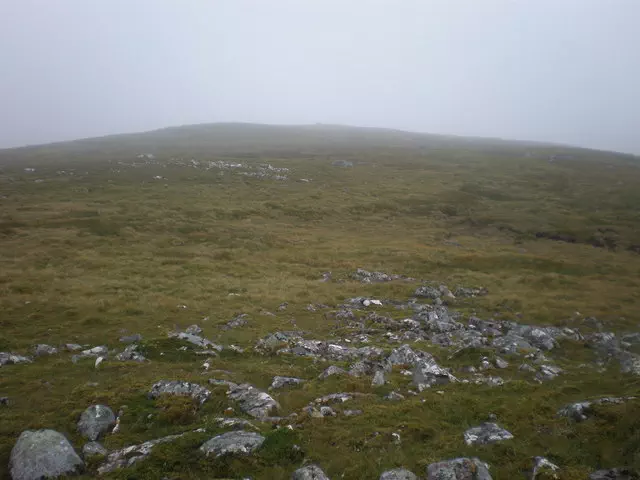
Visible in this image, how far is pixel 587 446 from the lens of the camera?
10.8 meters

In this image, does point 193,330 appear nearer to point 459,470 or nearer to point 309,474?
point 309,474

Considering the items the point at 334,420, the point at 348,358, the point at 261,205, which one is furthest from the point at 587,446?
the point at 261,205

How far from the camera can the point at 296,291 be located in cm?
3294

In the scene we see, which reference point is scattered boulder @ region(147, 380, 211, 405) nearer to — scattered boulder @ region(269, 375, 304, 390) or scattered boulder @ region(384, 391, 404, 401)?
scattered boulder @ region(269, 375, 304, 390)

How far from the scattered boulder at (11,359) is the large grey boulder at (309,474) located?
15.9 meters

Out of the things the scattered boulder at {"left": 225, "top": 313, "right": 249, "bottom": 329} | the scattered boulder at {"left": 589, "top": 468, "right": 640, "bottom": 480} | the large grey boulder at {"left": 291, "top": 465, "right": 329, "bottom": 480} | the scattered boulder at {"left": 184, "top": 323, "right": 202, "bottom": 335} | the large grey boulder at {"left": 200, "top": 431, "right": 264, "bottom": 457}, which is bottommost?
the scattered boulder at {"left": 225, "top": 313, "right": 249, "bottom": 329}

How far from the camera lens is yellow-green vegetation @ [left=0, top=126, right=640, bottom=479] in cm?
1137

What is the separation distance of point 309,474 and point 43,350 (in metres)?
16.9

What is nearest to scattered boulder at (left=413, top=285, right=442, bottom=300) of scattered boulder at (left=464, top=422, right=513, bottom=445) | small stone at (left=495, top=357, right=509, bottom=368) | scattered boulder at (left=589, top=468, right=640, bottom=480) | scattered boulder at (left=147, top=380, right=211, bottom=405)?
small stone at (left=495, top=357, right=509, bottom=368)

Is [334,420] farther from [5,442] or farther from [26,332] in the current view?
[26,332]

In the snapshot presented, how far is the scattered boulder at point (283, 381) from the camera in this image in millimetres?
15820

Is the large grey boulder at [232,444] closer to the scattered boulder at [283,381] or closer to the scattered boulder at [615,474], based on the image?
the scattered boulder at [283,381]

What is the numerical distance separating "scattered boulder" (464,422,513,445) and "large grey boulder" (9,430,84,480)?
11605 millimetres

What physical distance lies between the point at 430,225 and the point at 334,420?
193ft
